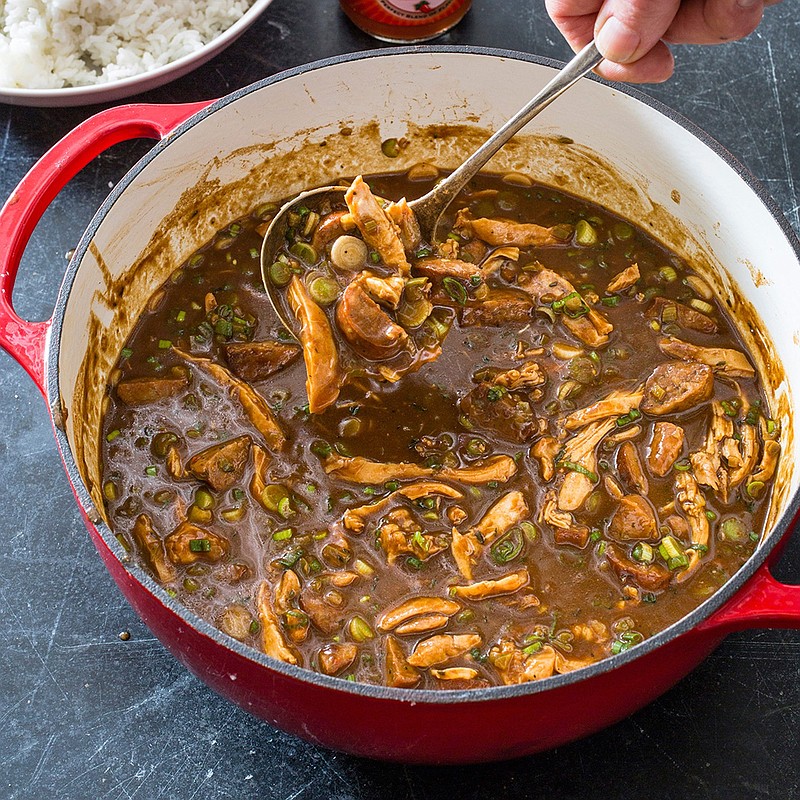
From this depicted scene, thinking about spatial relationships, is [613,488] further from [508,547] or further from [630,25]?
[630,25]

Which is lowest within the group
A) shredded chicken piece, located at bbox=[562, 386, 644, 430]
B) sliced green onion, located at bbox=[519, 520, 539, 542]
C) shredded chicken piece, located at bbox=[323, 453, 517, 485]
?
sliced green onion, located at bbox=[519, 520, 539, 542]

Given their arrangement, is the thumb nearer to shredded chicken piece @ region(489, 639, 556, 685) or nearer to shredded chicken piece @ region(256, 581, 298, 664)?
shredded chicken piece @ region(489, 639, 556, 685)

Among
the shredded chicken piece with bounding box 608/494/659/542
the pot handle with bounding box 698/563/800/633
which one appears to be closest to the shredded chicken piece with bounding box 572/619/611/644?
the shredded chicken piece with bounding box 608/494/659/542

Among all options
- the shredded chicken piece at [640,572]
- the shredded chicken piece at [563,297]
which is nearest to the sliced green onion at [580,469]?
the shredded chicken piece at [640,572]

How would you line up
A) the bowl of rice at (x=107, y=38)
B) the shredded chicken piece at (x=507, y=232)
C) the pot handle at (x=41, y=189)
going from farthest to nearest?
the bowl of rice at (x=107, y=38), the shredded chicken piece at (x=507, y=232), the pot handle at (x=41, y=189)

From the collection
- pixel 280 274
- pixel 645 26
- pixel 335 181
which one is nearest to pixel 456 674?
pixel 280 274

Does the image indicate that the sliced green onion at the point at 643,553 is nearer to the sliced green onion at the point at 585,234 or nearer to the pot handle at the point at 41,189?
the sliced green onion at the point at 585,234

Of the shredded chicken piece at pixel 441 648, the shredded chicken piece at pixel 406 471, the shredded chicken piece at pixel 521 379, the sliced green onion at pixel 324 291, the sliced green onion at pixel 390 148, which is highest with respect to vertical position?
the sliced green onion at pixel 390 148
